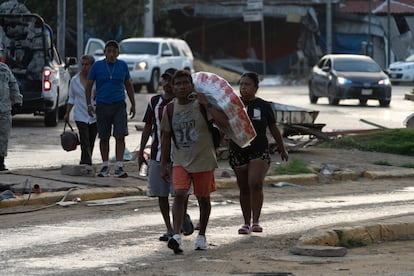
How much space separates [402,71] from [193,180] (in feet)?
149

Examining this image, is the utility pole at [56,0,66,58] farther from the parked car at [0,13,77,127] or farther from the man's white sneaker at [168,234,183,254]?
the man's white sneaker at [168,234,183,254]

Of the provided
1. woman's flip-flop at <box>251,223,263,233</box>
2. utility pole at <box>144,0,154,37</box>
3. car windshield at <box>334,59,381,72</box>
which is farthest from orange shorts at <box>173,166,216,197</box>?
utility pole at <box>144,0,154,37</box>

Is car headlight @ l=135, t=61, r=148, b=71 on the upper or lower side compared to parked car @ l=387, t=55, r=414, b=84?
upper

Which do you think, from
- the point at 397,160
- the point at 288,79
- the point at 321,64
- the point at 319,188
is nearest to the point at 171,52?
the point at 321,64

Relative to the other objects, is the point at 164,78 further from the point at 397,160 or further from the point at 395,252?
the point at 397,160

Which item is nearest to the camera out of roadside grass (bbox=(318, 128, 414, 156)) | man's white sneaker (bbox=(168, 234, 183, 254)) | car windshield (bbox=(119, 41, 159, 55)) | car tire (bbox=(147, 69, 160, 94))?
man's white sneaker (bbox=(168, 234, 183, 254))

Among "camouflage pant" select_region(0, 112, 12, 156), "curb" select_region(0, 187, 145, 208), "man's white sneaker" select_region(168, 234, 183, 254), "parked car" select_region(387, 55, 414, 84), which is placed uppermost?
"camouflage pant" select_region(0, 112, 12, 156)

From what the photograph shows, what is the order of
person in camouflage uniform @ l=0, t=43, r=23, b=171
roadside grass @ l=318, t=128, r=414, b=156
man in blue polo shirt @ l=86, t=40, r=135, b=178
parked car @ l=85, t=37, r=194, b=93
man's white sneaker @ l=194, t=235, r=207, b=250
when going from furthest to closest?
1. parked car @ l=85, t=37, r=194, b=93
2. roadside grass @ l=318, t=128, r=414, b=156
3. person in camouflage uniform @ l=0, t=43, r=23, b=171
4. man in blue polo shirt @ l=86, t=40, r=135, b=178
5. man's white sneaker @ l=194, t=235, r=207, b=250

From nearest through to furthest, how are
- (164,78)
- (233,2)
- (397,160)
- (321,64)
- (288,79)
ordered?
(164,78)
(397,160)
(321,64)
(288,79)
(233,2)

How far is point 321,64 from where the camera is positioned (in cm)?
3925

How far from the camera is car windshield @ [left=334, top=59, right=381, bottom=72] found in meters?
37.6

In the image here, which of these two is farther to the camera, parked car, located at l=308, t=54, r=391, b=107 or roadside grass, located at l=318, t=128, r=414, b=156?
parked car, located at l=308, t=54, r=391, b=107

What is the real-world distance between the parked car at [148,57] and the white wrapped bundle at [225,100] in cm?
2888

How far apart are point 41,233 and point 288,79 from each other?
47924 millimetres
